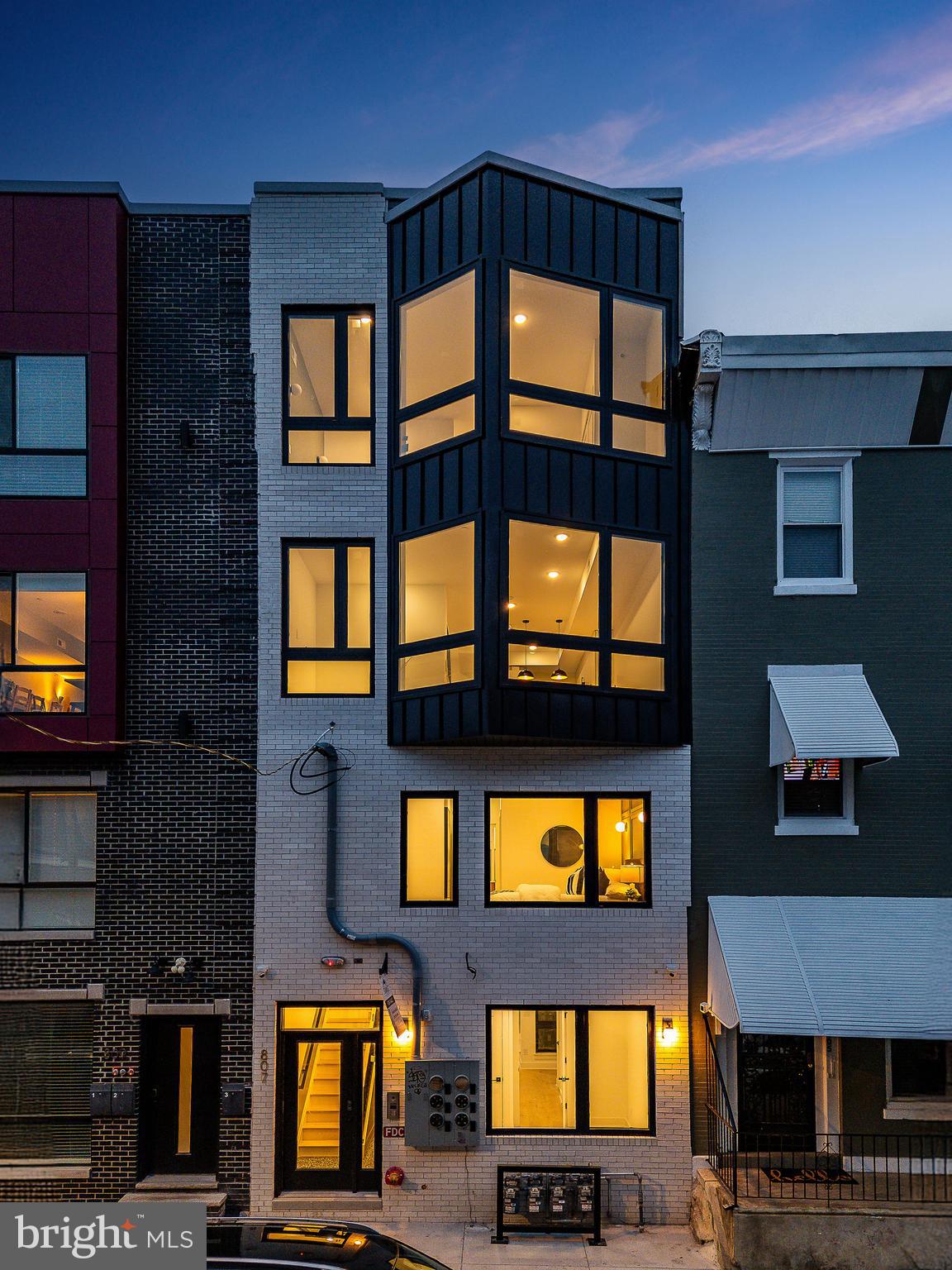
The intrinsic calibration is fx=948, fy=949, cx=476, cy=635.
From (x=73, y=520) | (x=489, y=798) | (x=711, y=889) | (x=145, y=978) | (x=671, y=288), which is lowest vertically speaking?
(x=145, y=978)

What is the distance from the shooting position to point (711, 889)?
12.5m

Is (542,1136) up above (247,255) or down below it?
below

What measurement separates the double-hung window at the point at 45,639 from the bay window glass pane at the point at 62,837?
1284mm

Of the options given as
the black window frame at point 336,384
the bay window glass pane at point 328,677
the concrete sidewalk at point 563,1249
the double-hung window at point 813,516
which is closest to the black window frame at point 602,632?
the double-hung window at point 813,516

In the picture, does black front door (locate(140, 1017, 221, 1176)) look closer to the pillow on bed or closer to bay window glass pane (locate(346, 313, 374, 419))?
the pillow on bed

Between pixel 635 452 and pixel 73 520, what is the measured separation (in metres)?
7.47

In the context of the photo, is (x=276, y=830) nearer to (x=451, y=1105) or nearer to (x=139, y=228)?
(x=451, y=1105)

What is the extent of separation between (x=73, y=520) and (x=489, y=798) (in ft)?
21.6

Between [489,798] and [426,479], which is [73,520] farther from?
[489,798]

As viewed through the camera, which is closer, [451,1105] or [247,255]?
[451,1105]

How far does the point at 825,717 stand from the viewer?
12.0m

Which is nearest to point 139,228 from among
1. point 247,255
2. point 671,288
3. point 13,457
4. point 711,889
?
point 247,255

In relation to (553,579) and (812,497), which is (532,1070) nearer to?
(553,579)

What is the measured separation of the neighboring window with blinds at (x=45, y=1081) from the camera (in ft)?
40.0
